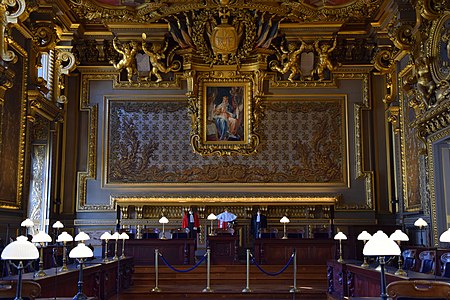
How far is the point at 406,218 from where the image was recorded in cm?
1667

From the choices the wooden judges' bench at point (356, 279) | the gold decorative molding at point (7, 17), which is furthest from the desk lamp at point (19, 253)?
the gold decorative molding at point (7, 17)

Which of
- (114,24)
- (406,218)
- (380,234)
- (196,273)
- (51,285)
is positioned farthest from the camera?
(114,24)

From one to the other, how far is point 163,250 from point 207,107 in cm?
527

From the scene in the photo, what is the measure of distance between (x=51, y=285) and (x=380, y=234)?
16.3 ft

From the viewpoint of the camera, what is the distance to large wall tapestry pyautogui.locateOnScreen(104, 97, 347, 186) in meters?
18.7

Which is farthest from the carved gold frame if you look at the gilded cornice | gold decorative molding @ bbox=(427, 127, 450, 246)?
gold decorative molding @ bbox=(427, 127, 450, 246)

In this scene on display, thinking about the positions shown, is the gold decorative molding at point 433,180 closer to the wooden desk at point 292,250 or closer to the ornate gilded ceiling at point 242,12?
the wooden desk at point 292,250

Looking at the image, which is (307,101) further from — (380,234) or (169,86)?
(380,234)

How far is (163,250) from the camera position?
15727mm

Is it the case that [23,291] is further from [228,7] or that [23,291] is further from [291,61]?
[291,61]

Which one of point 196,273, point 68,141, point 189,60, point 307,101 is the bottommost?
point 196,273

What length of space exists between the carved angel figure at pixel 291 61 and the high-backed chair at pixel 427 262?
923 centimetres

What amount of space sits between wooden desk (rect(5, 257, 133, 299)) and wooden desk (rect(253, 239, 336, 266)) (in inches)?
136

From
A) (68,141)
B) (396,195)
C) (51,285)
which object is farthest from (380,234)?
(68,141)
